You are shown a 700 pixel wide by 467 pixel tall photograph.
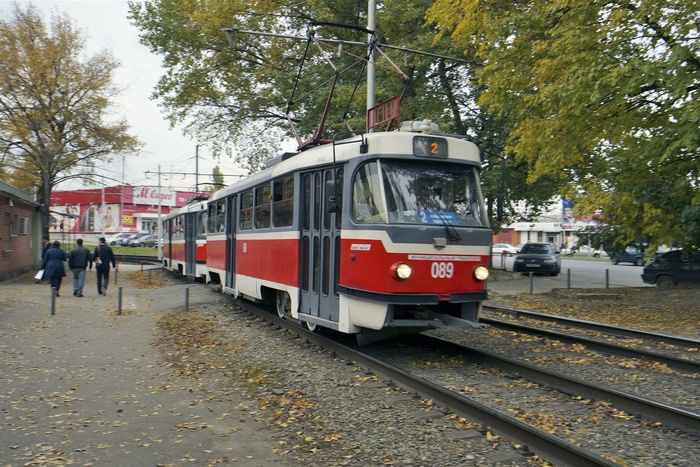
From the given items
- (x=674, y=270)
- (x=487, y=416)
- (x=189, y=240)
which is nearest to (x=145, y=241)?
(x=189, y=240)

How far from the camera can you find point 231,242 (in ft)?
51.4

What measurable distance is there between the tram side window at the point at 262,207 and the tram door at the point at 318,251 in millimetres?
2104

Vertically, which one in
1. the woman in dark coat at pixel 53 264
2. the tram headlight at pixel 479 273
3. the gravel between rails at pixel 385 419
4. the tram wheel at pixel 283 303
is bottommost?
the gravel between rails at pixel 385 419

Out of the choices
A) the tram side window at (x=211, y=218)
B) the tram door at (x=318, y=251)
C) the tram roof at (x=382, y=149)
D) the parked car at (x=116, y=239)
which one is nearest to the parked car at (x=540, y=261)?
the tram side window at (x=211, y=218)

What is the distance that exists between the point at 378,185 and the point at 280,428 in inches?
141

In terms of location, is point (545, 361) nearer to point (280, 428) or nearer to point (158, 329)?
point (280, 428)

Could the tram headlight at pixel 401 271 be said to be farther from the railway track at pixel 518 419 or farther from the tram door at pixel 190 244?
the tram door at pixel 190 244

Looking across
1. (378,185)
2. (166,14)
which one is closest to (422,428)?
(378,185)

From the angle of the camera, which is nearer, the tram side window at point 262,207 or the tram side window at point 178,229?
the tram side window at point 262,207

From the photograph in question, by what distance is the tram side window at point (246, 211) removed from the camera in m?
13.6

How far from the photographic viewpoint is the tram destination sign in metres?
8.45

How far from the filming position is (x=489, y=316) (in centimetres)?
1452

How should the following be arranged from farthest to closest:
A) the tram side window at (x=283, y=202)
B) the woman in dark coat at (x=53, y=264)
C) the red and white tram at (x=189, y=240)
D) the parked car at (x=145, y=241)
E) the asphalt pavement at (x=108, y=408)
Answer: the parked car at (x=145, y=241), the red and white tram at (x=189, y=240), the woman in dark coat at (x=53, y=264), the tram side window at (x=283, y=202), the asphalt pavement at (x=108, y=408)

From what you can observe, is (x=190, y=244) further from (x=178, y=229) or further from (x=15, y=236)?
(x=15, y=236)
